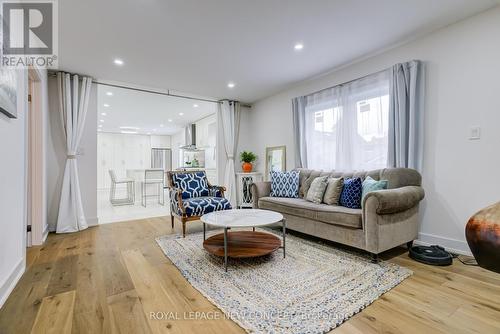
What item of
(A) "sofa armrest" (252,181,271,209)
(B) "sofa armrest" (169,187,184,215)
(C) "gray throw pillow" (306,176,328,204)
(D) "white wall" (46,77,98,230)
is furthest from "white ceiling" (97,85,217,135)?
(C) "gray throw pillow" (306,176,328,204)

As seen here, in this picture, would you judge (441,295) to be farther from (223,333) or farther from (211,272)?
(211,272)

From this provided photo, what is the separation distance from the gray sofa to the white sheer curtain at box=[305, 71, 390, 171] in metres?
0.39

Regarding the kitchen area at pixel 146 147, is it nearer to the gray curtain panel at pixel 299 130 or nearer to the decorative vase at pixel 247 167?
the decorative vase at pixel 247 167

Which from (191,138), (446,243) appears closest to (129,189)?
(191,138)

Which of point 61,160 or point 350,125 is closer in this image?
point 350,125

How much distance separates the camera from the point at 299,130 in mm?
4215

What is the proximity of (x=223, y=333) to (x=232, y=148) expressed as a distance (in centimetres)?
415

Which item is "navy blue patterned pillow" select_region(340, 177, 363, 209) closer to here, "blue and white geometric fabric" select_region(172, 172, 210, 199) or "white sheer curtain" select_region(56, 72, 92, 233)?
"blue and white geometric fabric" select_region(172, 172, 210, 199)

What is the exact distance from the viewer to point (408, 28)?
2.54m

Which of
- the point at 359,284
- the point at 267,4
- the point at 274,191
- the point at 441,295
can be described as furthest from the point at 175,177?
the point at 441,295

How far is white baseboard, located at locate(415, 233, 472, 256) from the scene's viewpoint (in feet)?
7.88

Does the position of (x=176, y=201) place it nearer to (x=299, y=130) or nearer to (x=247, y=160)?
(x=247, y=160)

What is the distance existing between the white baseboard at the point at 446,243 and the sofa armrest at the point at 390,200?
1.82ft

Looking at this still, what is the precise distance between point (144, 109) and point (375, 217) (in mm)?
5810
